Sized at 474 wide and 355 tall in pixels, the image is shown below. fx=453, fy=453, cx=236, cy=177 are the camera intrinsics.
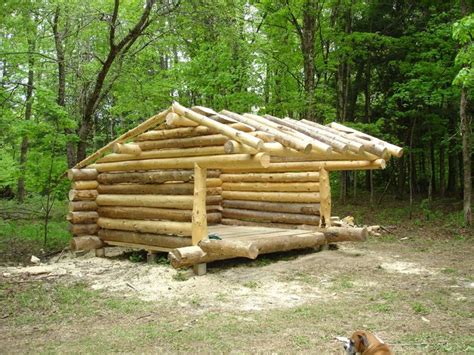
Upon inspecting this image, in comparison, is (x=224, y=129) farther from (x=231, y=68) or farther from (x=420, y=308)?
(x=231, y=68)

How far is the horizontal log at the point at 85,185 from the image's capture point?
11.4 meters

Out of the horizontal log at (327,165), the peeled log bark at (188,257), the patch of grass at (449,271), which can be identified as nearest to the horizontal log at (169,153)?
the horizontal log at (327,165)

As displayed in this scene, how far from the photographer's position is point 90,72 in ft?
55.6

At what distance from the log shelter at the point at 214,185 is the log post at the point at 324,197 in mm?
25

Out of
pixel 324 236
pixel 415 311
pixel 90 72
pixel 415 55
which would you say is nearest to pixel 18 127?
pixel 90 72

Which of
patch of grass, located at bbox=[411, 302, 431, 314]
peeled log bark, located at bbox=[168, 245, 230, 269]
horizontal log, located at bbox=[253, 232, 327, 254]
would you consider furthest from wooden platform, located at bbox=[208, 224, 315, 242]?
patch of grass, located at bbox=[411, 302, 431, 314]

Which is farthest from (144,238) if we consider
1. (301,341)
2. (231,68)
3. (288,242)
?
(231,68)

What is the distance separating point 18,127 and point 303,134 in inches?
285

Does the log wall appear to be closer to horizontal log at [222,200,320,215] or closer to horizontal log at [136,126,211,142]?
horizontal log at [136,126,211,142]

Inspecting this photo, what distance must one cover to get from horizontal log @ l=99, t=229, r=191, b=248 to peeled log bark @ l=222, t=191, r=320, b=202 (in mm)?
3469

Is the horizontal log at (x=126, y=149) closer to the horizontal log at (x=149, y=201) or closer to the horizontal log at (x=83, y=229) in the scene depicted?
the horizontal log at (x=149, y=201)

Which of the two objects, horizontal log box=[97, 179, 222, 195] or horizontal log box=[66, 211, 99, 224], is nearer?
horizontal log box=[97, 179, 222, 195]

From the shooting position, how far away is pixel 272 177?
12211 mm

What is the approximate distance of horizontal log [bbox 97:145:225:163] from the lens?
28.8ft
